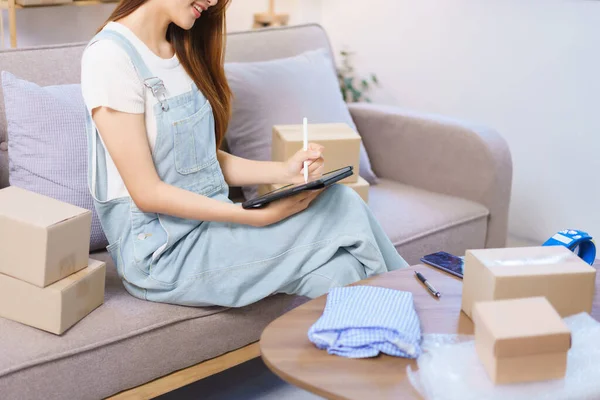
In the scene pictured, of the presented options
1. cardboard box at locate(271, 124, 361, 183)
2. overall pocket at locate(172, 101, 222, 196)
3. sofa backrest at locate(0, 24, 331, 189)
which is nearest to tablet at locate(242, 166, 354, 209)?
overall pocket at locate(172, 101, 222, 196)

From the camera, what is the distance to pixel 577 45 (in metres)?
2.80

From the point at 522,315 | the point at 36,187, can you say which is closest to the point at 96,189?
the point at 36,187

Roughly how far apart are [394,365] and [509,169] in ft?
4.42

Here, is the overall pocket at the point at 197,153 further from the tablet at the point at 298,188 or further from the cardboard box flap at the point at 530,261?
the cardboard box flap at the point at 530,261

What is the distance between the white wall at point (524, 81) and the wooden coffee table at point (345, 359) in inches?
58.3

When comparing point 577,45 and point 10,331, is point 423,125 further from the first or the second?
point 10,331

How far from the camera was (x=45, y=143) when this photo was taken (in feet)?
6.12

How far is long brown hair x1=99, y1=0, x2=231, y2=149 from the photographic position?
178 centimetres

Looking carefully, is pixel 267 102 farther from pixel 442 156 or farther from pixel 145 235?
pixel 145 235

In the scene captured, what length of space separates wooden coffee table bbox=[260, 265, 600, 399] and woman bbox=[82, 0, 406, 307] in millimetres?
203

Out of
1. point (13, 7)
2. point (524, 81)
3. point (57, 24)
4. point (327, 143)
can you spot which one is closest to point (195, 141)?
point (327, 143)

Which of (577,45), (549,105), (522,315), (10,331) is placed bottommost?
(10,331)

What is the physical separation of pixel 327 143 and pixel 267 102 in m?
0.27

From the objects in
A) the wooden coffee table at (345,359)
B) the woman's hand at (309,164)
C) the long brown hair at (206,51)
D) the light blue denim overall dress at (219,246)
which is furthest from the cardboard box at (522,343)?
the long brown hair at (206,51)
